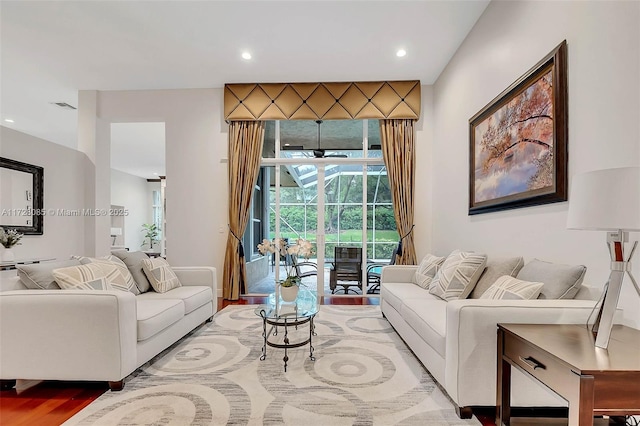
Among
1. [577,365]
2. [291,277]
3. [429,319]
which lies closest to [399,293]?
[429,319]

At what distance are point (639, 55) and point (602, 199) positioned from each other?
966 millimetres

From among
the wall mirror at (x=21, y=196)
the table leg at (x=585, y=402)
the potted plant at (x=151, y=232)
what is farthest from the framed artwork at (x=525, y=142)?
the potted plant at (x=151, y=232)

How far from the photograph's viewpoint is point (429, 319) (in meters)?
2.32

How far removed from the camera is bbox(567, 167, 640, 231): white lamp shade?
1.21 m

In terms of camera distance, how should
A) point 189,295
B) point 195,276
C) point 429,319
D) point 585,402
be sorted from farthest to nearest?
1. point 195,276
2. point 189,295
3. point 429,319
4. point 585,402

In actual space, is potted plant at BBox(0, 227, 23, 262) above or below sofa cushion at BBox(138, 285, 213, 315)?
above

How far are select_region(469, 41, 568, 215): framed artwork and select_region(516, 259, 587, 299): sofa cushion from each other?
1.53 ft

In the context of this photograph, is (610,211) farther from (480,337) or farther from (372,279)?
(372,279)

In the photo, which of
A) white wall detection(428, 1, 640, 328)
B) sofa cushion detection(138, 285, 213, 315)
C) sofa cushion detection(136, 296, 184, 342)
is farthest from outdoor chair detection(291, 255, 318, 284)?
sofa cushion detection(136, 296, 184, 342)

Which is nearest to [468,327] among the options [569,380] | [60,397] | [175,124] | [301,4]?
[569,380]

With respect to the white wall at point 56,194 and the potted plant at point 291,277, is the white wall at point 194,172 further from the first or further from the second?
the potted plant at point 291,277

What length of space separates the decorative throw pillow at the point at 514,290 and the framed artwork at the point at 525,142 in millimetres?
621

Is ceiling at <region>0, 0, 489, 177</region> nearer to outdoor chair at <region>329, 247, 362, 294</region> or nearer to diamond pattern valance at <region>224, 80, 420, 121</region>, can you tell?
diamond pattern valance at <region>224, 80, 420, 121</region>

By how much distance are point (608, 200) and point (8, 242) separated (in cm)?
578
